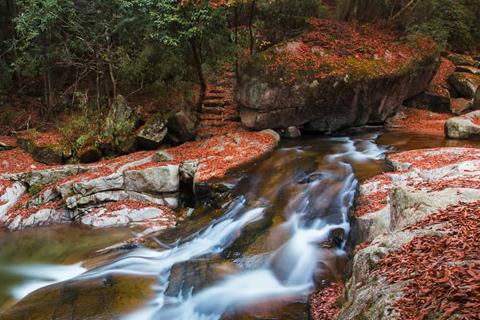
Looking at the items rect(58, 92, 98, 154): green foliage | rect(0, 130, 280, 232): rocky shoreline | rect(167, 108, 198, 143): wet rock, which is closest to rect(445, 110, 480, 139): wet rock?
rect(0, 130, 280, 232): rocky shoreline

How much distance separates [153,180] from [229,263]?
4.24 metres

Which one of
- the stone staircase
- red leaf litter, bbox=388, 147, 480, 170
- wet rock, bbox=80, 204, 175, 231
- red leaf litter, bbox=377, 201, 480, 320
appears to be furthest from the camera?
the stone staircase

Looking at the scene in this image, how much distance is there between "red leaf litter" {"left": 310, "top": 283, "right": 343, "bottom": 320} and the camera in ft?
17.4

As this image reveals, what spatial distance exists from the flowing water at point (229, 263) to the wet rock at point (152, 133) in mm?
3937

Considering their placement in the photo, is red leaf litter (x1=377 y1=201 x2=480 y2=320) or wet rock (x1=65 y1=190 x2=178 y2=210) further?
wet rock (x1=65 y1=190 x2=178 y2=210)

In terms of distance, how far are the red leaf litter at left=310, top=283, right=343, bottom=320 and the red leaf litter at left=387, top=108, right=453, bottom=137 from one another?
366 inches

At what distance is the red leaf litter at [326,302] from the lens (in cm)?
531

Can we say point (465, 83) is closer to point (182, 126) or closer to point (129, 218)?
point (182, 126)

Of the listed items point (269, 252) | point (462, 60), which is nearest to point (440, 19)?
point (462, 60)

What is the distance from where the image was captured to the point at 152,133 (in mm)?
12586

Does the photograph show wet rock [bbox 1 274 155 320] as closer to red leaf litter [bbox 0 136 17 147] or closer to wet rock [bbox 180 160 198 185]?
wet rock [bbox 180 160 198 185]

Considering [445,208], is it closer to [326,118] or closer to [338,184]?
[338,184]

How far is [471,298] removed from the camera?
261cm

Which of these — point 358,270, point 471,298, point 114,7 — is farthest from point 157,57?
point 471,298
